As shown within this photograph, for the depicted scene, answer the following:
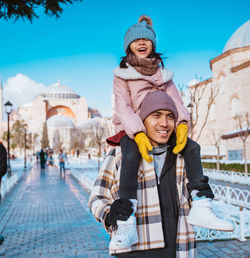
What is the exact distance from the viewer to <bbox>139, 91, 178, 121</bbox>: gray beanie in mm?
1740

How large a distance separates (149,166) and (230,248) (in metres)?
3.82

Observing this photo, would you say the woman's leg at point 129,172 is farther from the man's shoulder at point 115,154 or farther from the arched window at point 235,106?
the arched window at point 235,106

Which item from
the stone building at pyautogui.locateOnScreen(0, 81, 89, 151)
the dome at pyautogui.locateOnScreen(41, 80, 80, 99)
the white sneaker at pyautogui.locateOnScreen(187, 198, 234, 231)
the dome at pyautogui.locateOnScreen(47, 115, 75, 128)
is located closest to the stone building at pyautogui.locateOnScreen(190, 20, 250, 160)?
the white sneaker at pyautogui.locateOnScreen(187, 198, 234, 231)

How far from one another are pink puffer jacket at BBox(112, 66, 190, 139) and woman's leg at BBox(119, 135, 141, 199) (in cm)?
17

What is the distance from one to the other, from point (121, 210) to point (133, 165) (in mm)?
268

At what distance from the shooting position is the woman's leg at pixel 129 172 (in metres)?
1.64

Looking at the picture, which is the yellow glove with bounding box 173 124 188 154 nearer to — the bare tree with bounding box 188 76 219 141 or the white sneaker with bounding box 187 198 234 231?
the white sneaker with bounding box 187 198 234 231

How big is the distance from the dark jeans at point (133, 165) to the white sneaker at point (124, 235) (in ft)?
0.50

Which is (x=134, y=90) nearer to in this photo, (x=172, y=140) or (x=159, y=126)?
(x=159, y=126)

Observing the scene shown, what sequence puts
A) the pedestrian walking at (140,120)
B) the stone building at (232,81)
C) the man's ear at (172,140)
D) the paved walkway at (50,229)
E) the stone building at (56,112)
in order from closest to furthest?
the pedestrian walking at (140,120)
the man's ear at (172,140)
the paved walkway at (50,229)
the stone building at (232,81)
the stone building at (56,112)

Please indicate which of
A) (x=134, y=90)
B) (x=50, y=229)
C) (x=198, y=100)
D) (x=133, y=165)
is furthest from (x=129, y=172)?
(x=198, y=100)

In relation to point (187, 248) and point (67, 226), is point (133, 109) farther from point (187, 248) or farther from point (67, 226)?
point (67, 226)

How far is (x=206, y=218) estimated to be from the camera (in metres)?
1.59

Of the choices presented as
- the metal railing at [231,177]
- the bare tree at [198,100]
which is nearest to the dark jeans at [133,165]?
the bare tree at [198,100]
